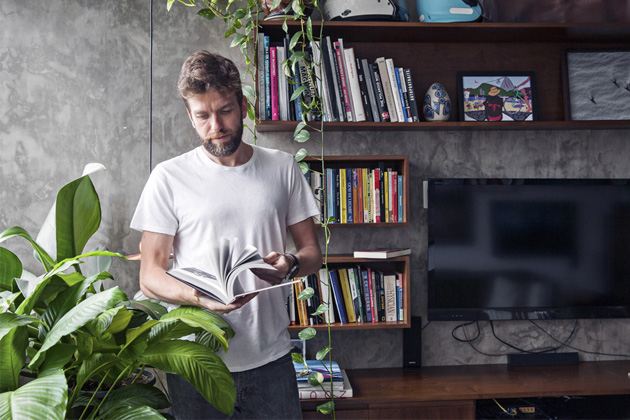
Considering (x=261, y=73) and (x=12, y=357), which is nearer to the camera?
(x=12, y=357)

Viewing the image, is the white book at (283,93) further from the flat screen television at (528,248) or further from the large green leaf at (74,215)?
the large green leaf at (74,215)

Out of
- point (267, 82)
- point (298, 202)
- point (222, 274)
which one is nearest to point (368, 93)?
point (267, 82)

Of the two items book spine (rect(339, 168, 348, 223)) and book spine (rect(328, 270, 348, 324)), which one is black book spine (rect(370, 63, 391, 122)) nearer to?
book spine (rect(339, 168, 348, 223))

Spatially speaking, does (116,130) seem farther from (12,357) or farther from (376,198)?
(12,357)

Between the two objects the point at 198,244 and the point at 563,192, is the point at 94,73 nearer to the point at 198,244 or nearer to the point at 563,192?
the point at 198,244

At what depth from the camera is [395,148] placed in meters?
2.47

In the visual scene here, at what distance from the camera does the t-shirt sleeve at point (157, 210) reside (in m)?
1.50

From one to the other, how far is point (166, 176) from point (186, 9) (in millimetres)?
1170

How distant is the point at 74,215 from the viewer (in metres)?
1.65

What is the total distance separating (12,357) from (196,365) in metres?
0.39

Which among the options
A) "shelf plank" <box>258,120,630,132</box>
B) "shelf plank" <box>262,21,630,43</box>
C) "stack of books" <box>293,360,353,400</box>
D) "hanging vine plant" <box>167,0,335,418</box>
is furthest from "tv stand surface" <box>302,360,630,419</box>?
"shelf plank" <box>262,21,630,43</box>

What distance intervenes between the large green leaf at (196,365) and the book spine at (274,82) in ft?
3.95

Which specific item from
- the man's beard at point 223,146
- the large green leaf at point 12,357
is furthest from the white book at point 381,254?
the large green leaf at point 12,357

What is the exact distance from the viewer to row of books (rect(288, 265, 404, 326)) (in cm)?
228
